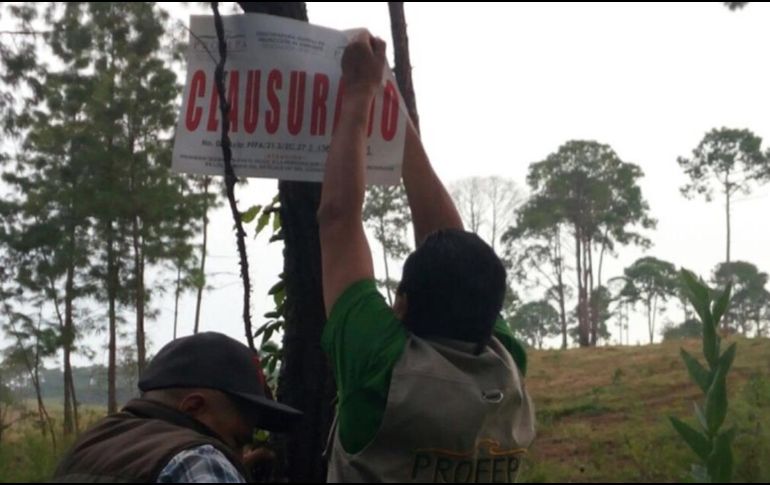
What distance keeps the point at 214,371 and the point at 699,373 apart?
3.47 ft

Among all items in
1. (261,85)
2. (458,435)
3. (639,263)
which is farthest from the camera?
(639,263)

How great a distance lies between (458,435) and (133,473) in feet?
1.48

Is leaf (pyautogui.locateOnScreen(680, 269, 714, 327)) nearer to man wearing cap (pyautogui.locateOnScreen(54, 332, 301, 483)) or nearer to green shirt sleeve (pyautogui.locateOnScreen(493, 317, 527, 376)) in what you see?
green shirt sleeve (pyautogui.locateOnScreen(493, 317, 527, 376))

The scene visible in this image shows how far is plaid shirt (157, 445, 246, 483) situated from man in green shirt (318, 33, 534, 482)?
21cm

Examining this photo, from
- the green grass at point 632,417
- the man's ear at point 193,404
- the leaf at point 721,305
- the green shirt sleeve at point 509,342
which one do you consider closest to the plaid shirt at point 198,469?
the man's ear at point 193,404

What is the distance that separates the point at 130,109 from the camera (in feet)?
56.7

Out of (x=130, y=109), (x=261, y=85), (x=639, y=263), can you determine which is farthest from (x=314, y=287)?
(x=639, y=263)

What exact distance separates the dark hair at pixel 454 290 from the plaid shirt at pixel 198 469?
0.38 meters

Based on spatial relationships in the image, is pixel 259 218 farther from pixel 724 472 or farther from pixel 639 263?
pixel 639 263

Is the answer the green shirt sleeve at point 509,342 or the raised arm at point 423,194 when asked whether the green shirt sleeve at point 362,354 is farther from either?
the raised arm at point 423,194

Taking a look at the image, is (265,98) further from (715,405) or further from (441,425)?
(715,405)

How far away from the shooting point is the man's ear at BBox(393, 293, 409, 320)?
162cm

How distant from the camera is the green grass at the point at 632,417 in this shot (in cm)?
973

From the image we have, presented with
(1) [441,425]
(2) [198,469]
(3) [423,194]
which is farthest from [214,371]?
(3) [423,194]
